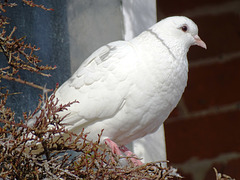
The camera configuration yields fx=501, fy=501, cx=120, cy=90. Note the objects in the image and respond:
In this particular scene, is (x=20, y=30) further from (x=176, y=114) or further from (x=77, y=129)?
(x=176, y=114)

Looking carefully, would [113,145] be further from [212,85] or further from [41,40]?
[212,85]

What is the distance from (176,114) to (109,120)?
0.84 metres

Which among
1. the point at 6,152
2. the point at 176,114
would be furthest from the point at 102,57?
the point at 176,114

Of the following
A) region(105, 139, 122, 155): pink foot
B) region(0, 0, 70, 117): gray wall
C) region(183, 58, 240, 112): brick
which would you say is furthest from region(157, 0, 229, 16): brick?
region(105, 139, 122, 155): pink foot

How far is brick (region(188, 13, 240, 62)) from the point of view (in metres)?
1.98

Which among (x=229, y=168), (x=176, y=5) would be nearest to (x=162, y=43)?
(x=176, y=5)

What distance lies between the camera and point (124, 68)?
3.82 feet

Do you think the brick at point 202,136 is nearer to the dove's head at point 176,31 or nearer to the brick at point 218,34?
the brick at point 218,34

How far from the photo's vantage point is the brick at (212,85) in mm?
1985

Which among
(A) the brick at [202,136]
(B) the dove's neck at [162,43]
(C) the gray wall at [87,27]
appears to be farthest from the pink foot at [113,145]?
(A) the brick at [202,136]

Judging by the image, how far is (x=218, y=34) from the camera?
2.00 m

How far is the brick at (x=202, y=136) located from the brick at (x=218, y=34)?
0.82 ft

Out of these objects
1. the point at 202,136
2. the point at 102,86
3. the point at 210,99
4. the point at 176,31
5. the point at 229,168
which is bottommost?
the point at 229,168

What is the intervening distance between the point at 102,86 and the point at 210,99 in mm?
915
